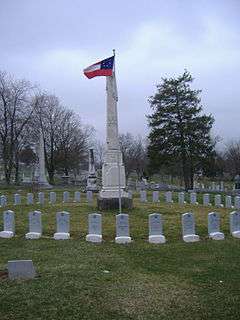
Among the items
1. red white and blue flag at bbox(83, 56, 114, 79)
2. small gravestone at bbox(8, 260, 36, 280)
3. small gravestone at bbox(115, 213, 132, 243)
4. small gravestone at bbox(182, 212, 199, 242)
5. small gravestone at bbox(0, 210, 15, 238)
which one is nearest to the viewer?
small gravestone at bbox(8, 260, 36, 280)

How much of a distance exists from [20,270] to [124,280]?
165 centimetres

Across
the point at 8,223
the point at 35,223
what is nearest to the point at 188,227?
the point at 35,223

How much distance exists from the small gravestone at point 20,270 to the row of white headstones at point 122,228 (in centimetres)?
378

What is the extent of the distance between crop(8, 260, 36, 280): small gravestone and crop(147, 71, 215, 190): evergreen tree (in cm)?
3454

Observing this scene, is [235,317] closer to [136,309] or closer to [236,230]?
[136,309]

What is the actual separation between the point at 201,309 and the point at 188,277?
1.67 meters

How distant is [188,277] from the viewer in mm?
7719

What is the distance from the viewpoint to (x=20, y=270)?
24.2ft

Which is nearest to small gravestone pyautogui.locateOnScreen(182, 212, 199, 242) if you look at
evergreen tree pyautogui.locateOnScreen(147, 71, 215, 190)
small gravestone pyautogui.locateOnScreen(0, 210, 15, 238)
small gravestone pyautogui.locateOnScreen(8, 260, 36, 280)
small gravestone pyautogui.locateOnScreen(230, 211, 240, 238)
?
small gravestone pyautogui.locateOnScreen(230, 211, 240, 238)

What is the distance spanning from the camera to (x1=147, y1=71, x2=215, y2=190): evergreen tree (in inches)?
1625

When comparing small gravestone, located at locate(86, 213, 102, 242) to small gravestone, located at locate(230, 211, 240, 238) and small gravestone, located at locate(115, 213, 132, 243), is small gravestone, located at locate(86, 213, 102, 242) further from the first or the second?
small gravestone, located at locate(230, 211, 240, 238)

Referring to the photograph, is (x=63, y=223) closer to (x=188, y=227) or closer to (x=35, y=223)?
(x=35, y=223)

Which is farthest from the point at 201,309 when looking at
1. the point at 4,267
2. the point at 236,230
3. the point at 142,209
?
the point at 142,209

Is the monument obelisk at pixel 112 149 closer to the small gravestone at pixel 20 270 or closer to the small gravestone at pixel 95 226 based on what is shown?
the small gravestone at pixel 95 226
